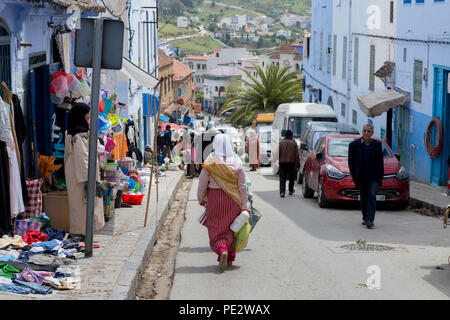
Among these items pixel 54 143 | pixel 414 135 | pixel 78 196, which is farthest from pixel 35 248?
pixel 414 135

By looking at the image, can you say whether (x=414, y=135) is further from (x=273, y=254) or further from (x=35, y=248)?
(x=35, y=248)

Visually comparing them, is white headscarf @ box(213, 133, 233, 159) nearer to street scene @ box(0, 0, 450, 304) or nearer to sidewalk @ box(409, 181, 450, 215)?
street scene @ box(0, 0, 450, 304)

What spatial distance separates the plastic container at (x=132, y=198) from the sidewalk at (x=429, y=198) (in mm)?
5899

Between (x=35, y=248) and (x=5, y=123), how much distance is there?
1.58m

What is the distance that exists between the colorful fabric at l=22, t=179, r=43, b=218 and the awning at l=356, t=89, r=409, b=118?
15135 mm

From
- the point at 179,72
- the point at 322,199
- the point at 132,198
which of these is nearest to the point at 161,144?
the point at 322,199

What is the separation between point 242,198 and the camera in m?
9.67

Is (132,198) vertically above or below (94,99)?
below

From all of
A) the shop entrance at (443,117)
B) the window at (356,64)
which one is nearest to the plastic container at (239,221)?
the shop entrance at (443,117)

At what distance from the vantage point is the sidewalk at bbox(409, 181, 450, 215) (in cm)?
1579

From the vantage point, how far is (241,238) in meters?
9.61

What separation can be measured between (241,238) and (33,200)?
126 inches

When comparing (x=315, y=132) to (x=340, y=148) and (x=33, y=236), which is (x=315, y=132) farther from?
(x=33, y=236)

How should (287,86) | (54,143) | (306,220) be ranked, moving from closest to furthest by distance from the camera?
(54,143), (306,220), (287,86)
